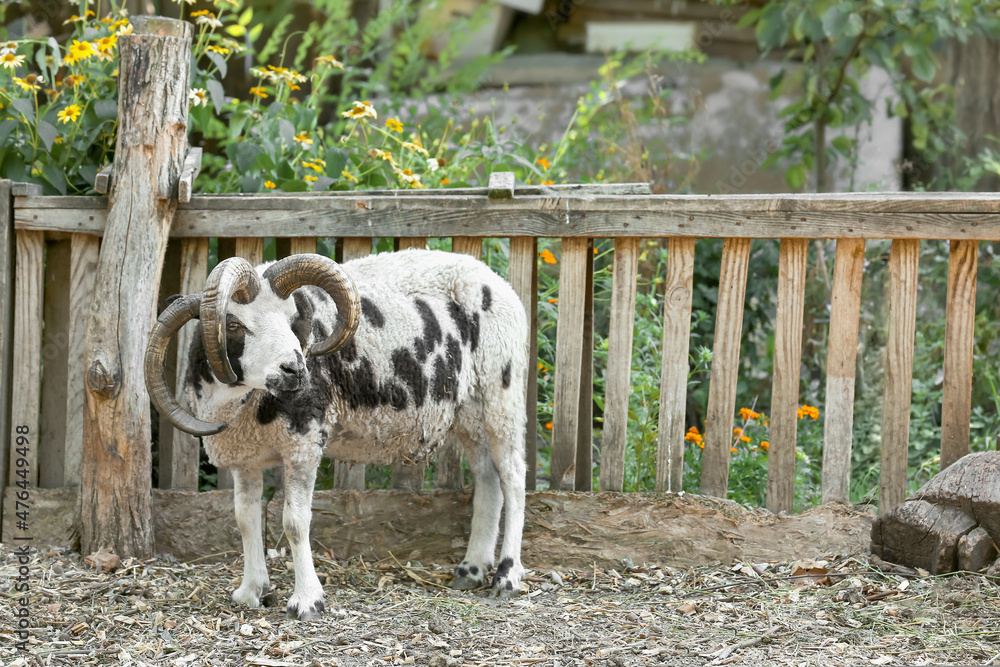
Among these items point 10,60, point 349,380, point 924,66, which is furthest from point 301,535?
point 924,66

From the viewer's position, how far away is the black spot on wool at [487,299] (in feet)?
13.9

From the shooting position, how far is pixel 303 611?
381 centimetres

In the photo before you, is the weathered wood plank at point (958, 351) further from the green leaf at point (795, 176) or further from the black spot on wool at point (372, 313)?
the green leaf at point (795, 176)

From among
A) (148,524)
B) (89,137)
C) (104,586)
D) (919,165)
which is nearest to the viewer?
(104,586)

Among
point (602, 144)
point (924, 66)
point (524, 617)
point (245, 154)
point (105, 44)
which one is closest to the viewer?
point (524, 617)

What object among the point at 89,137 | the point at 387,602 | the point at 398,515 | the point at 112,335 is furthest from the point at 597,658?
the point at 89,137

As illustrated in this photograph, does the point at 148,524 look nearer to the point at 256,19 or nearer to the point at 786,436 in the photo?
the point at 786,436

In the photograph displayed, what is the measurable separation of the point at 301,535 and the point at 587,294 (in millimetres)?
1770

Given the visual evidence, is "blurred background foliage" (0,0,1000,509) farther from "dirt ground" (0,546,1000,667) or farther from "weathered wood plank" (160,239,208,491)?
"dirt ground" (0,546,1000,667)

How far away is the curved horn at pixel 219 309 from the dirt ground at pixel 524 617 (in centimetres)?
108

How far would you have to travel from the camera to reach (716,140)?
9.27 m

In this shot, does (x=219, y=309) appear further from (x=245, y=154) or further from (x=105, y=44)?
(x=105, y=44)

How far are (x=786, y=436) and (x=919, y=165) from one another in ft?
17.9

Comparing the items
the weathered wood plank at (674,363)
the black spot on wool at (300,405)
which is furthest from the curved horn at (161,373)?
the weathered wood plank at (674,363)
